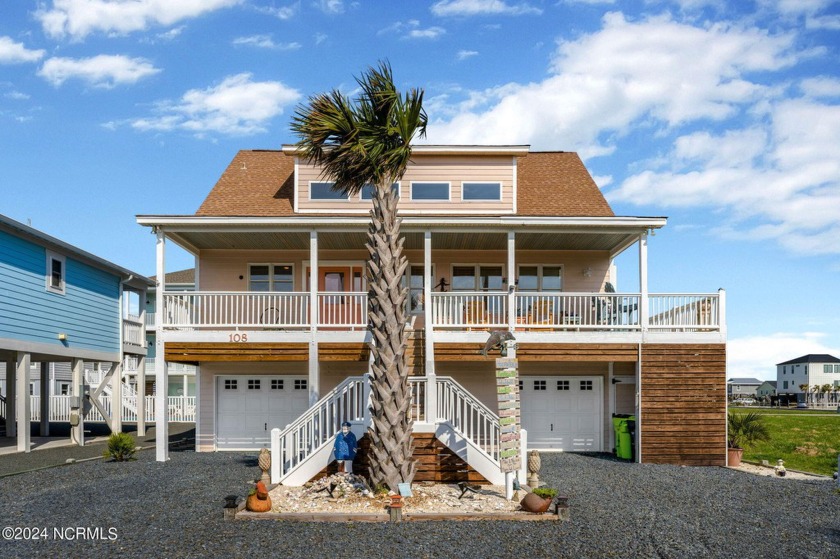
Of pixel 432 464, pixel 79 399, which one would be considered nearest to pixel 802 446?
pixel 432 464

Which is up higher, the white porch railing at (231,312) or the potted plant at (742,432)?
the white porch railing at (231,312)

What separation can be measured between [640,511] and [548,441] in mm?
7825

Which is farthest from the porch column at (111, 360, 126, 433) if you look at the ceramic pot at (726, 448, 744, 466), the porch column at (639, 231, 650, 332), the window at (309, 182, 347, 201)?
the ceramic pot at (726, 448, 744, 466)

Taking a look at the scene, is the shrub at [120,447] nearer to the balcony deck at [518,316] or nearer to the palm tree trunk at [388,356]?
the balcony deck at [518,316]

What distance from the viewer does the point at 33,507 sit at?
11.3 m

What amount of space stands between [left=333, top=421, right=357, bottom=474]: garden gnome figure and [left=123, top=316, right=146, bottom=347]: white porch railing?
1578 cm

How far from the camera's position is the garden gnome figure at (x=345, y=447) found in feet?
41.9

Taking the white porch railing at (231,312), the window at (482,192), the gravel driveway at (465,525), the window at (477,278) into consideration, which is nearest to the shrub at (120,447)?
the gravel driveway at (465,525)

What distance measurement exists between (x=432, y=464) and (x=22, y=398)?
38.9ft

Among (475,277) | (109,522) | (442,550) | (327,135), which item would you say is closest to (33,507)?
(109,522)

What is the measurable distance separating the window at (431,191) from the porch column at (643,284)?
5.29 m

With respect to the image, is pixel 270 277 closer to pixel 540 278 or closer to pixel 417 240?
pixel 417 240

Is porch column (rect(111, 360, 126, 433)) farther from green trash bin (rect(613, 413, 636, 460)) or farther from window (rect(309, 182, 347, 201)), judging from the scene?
green trash bin (rect(613, 413, 636, 460))

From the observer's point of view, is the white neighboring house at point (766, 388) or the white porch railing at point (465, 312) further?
the white neighboring house at point (766, 388)
